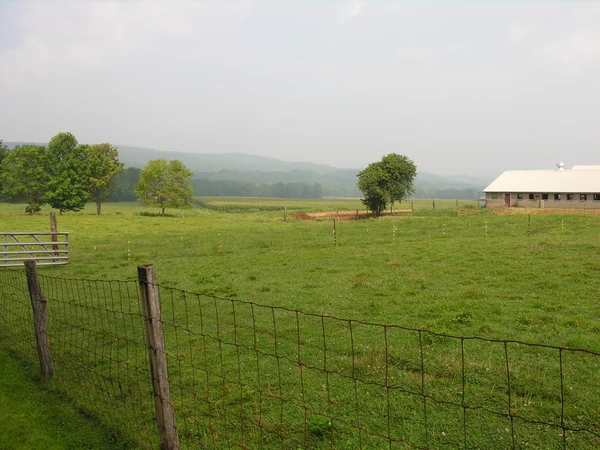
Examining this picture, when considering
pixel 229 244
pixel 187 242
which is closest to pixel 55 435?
pixel 229 244

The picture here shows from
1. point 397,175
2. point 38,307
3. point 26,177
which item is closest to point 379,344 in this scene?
point 38,307

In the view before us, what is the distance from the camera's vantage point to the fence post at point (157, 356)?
4.88 meters

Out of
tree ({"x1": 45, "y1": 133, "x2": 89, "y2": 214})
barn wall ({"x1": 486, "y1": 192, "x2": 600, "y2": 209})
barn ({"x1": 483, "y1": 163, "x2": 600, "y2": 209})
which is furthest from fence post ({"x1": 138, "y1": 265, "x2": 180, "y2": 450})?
tree ({"x1": 45, "y1": 133, "x2": 89, "y2": 214})

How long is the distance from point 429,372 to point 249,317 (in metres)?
5.18

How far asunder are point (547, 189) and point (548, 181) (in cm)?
288

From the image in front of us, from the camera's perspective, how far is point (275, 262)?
20062 millimetres

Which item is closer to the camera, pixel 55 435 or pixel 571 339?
pixel 55 435

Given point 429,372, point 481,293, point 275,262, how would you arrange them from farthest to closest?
point 275,262 → point 481,293 → point 429,372

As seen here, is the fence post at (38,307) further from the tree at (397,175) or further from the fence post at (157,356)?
the tree at (397,175)

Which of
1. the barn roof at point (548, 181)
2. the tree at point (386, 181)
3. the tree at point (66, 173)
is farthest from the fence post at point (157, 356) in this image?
the tree at point (66, 173)

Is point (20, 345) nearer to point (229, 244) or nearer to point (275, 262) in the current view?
point (275, 262)

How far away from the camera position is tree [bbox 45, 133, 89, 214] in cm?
6519

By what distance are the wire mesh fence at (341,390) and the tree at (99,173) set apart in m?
65.5

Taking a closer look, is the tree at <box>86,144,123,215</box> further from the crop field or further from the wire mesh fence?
the wire mesh fence
